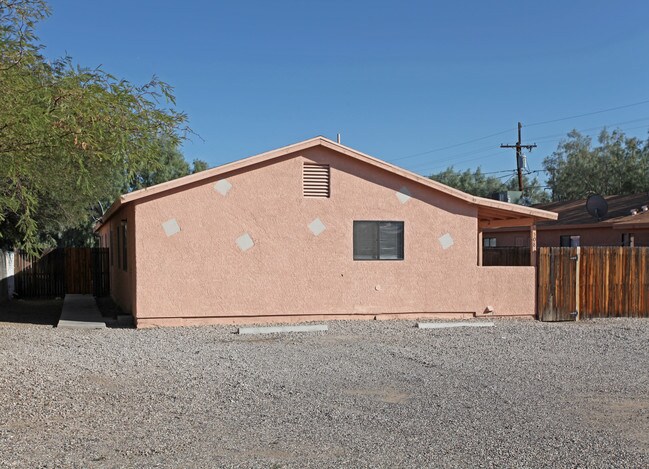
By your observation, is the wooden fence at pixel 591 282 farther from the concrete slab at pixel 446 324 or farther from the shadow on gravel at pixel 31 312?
the shadow on gravel at pixel 31 312

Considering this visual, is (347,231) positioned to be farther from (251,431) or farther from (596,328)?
(251,431)

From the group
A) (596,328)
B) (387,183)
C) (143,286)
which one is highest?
(387,183)

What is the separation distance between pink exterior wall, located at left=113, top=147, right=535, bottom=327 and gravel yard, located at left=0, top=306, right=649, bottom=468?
210 cm

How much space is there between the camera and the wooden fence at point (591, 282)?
53.3 ft

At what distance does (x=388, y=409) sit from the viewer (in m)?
7.08

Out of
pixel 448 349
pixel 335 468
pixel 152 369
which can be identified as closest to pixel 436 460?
pixel 335 468

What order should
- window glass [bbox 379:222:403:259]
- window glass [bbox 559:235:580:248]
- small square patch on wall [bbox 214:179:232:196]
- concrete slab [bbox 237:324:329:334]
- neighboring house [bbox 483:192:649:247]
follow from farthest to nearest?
window glass [bbox 559:235:580:248] < neighboring house [bbox 483:192:649:247] < window glass [bbox 379:222:403:259] < small square patch on wall [bbox 214:179:232:196] < concrete slab [bbox 237:324:329:334]

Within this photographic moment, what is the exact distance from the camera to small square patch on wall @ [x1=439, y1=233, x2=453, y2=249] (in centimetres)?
1591

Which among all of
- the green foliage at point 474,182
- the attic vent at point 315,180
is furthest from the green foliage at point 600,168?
the attic vent at point 315,180

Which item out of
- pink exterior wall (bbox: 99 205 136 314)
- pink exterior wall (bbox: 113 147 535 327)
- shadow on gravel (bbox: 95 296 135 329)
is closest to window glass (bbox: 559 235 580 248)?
pink exterior wall (bbox: 113 147 535 327)

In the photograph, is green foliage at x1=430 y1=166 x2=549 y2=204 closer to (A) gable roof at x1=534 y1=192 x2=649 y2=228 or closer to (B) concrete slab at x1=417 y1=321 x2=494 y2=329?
(A) gable roof at x1=534 y1=192 x2=649 y2=228

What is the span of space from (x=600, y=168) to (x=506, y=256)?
1211 inches

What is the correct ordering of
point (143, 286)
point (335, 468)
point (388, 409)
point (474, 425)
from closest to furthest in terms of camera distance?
point (335, 468), point (474, 425), point (388, 409), point (143, 286)

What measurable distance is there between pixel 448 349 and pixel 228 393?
5037mm
